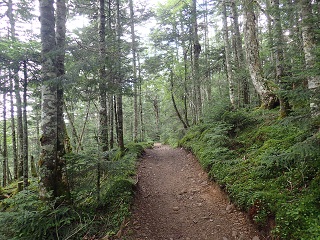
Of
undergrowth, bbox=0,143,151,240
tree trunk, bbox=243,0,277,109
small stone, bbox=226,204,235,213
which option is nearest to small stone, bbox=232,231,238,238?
small stone, bbox=226,204,235,213

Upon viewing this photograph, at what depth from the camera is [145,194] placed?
261 inches

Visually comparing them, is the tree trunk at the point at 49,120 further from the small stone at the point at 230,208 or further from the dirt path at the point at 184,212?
the small stone at the point at 230,208

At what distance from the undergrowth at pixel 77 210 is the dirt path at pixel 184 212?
0.53m

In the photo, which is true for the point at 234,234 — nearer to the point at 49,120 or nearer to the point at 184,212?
the point at 184,212

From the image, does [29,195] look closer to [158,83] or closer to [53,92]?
A: [53,92]

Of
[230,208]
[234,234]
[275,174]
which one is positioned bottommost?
[234,234]

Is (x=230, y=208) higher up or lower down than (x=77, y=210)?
lower down

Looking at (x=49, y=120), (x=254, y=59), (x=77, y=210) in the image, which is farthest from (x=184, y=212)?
(x=254, y=59)

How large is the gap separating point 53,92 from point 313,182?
20.2 ft

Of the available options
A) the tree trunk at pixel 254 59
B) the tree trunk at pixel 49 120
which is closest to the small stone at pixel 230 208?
the tree trunk at pixel 49 120

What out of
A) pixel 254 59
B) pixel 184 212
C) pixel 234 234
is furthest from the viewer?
pixel 254 59

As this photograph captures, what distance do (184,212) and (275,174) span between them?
2.58 meters

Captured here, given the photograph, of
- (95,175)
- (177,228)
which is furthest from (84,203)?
(177,228)

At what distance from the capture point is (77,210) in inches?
192
